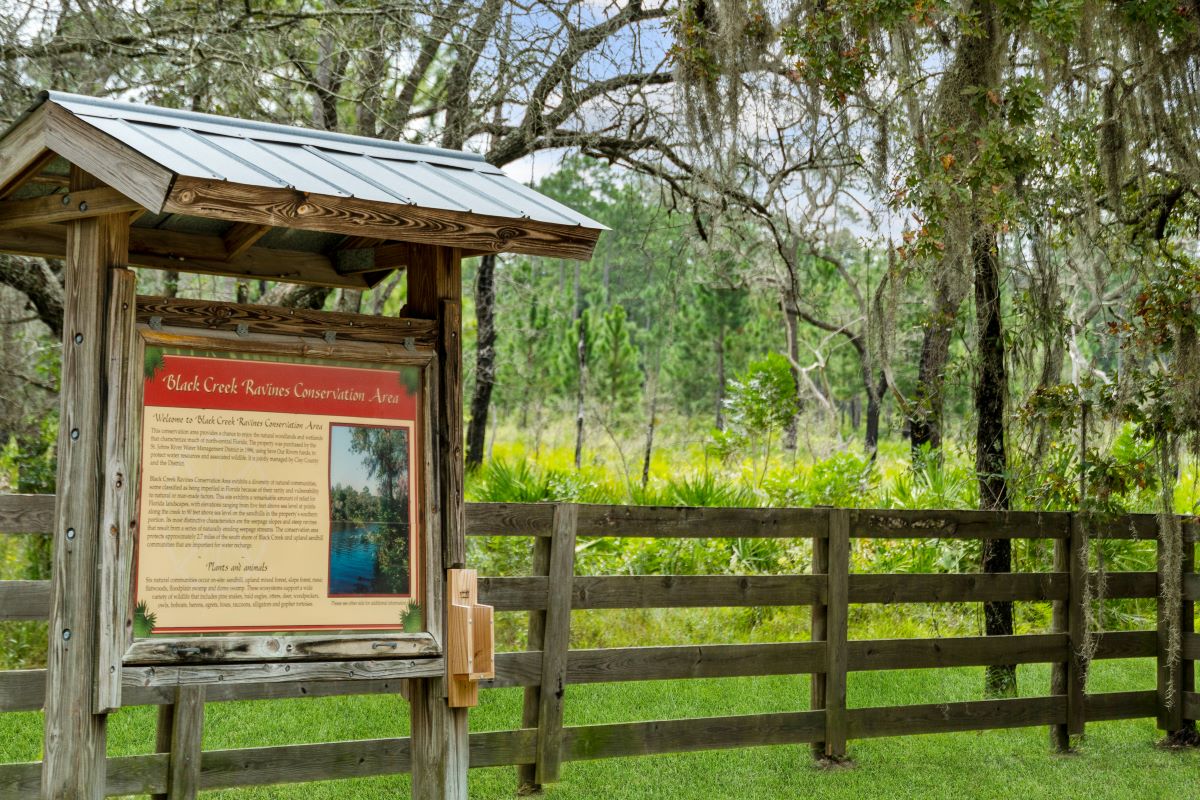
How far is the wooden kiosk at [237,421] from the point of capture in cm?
337

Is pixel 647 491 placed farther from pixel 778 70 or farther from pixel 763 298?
pixel 763 298

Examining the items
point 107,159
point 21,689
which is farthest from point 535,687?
point 107,159

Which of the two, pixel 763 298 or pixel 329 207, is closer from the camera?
pixel 329 207

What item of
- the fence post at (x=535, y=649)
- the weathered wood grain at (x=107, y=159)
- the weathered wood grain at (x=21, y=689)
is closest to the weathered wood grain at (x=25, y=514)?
the weathered wood grain at (x=21, y=689)

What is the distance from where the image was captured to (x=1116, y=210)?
7.12 m

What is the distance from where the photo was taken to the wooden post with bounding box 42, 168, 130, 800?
11.1 feet

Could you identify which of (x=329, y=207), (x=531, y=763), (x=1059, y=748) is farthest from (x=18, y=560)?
(x=1059, y=748)

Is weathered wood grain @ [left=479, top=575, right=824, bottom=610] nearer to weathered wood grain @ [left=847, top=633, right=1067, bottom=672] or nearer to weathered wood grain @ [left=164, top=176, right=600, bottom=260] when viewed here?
weathered wood grain @ [left=847, top=633, right=1067, bottom=672]

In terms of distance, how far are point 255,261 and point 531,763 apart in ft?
8.97

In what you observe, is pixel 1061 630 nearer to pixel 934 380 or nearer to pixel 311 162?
pixel 934 380

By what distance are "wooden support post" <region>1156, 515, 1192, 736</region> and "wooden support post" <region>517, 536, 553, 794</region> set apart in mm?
3924

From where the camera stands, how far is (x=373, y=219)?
3494 mm

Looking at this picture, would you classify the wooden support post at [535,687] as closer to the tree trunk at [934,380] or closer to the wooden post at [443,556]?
the wooden post at [443,556]

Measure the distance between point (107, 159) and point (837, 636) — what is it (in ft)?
14.8
